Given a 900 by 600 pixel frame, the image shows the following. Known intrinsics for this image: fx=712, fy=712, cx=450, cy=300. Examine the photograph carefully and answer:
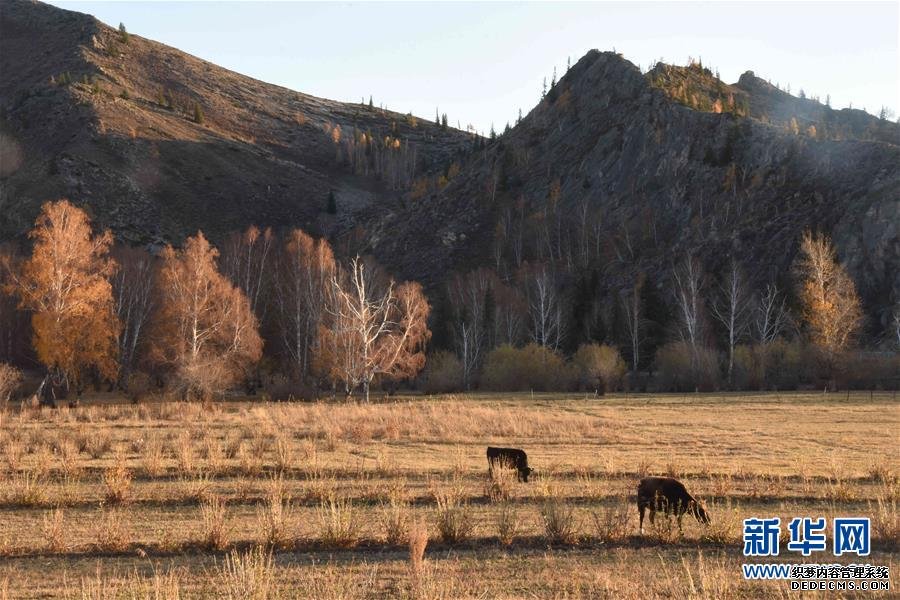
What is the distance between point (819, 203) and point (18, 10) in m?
189

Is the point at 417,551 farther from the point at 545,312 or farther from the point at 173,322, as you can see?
the point at 545,312

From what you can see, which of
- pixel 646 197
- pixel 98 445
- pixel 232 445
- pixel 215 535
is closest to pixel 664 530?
pixel 215 535

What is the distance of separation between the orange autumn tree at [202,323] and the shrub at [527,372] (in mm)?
21145

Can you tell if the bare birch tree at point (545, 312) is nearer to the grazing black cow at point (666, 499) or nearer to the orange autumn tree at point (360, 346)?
the orange autumn tree at point (360, 346)

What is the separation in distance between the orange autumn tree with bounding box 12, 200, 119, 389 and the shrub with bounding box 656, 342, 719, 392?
43726 millimetres

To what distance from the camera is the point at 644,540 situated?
12742 millimetres

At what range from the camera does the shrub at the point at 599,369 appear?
193 feet

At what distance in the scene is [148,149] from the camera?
128m

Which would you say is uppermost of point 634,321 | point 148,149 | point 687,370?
point 148,149

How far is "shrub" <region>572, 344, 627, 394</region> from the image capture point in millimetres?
58688

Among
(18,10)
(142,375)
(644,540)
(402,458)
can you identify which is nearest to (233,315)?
(142,375)

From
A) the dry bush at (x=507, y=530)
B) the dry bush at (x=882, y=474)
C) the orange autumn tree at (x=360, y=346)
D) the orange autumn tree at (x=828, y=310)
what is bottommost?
the dry bush at (x=507, y=530)

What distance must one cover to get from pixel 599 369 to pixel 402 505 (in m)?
46.7

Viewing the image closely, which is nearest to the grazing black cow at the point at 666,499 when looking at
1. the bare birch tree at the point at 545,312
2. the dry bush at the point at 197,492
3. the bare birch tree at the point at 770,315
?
the dry bush at the point at 197,492
